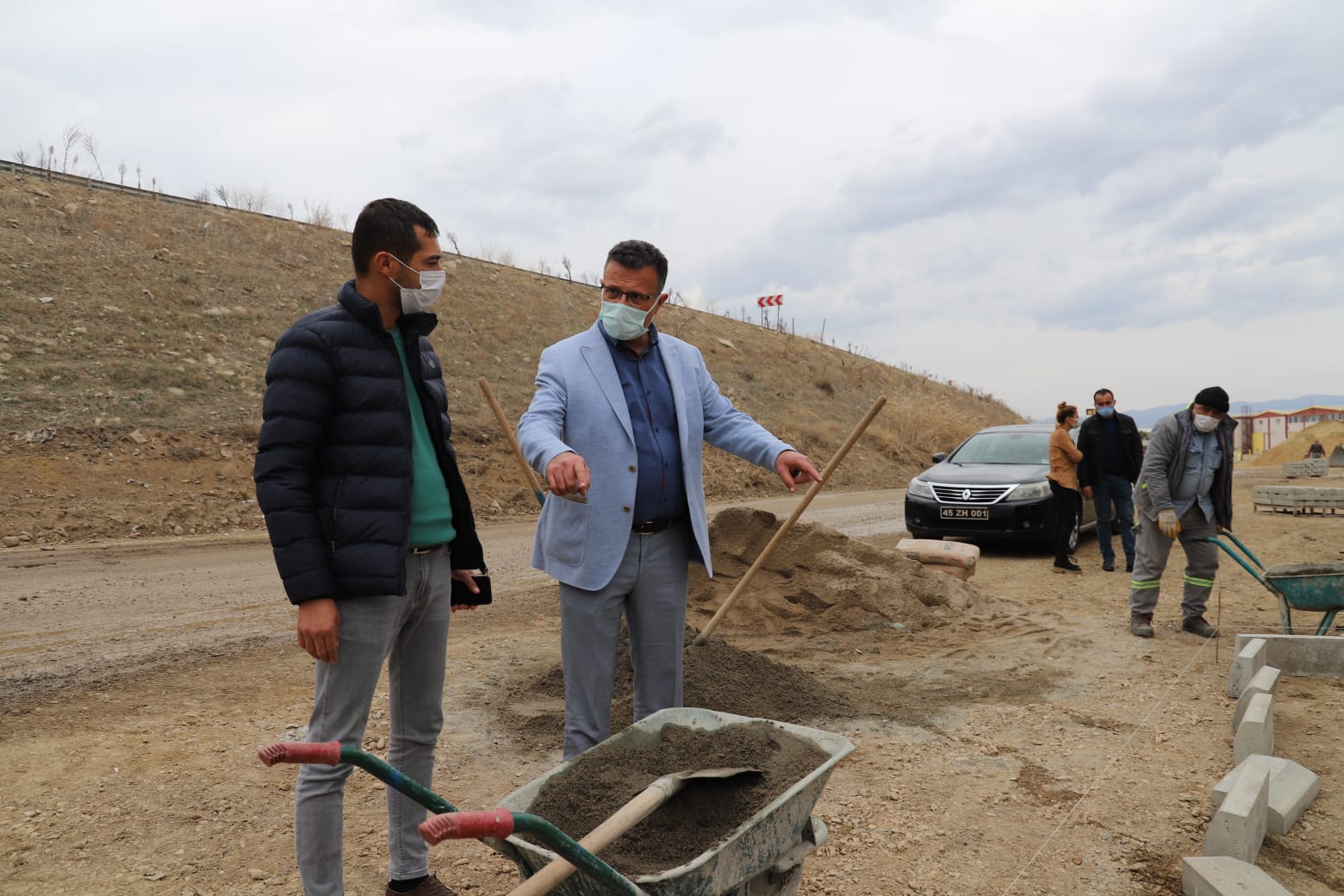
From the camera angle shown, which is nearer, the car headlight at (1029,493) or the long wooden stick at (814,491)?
the long wooden stick at (814,491)

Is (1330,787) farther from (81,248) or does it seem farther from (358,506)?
(81,248)

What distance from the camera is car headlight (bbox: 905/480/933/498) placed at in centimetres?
1101

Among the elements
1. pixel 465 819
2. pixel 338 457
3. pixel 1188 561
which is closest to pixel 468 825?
pixel 465 819

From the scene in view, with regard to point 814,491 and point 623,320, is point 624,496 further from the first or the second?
point 814,491

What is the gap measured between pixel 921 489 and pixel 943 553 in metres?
2.48

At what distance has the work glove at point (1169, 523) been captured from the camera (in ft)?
22.1

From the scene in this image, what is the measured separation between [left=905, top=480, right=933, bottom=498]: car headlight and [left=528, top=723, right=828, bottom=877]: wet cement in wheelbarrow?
8.75m

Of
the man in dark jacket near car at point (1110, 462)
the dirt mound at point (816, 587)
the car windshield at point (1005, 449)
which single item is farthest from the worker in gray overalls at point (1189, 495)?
the car windshield at point (1005, 449)

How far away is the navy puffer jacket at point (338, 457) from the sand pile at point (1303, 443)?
1744 inches

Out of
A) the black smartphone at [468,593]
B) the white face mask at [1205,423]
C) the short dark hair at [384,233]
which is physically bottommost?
the black smartphone at [468,593]

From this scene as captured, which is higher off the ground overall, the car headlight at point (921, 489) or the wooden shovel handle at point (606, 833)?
the car headlight at point (921, 489)

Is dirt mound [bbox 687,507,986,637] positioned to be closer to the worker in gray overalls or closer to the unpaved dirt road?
the unpaved dirt road

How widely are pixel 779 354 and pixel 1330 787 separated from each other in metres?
33.7

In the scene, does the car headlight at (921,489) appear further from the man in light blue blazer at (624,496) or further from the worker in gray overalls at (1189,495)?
the man in light blue blazer at (624,496)
